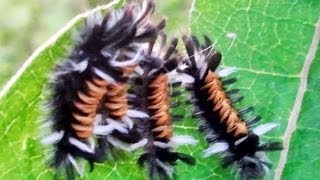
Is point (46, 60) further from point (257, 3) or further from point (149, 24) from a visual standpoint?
point (257, 3)

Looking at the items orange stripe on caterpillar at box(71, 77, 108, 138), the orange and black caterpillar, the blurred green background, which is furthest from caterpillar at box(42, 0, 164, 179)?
the blurred green background

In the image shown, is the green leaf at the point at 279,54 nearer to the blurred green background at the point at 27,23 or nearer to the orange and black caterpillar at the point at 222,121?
the orange and black caterpillar at the point at 222,121

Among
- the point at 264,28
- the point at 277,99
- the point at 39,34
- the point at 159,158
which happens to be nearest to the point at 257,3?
the point at 264,28

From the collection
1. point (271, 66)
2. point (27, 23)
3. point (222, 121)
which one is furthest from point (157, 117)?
point (27, 23)

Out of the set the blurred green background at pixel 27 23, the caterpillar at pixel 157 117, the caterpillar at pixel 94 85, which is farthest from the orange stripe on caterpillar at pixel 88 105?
the blurred green background at pixel 27 23

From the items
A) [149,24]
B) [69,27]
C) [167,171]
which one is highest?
[69,27]
